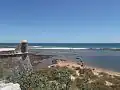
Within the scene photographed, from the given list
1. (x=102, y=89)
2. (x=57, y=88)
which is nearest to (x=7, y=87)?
(x=57, y=88)

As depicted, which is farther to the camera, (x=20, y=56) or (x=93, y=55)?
(x=93, y=55)

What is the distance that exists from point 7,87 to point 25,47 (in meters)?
14.2

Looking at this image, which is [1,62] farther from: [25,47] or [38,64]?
[38,64]

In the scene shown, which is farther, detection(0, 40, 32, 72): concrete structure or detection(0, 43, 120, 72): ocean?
detection(0, 43, 120, 72): ocean

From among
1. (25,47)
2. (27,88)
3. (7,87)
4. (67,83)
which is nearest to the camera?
(7,87)

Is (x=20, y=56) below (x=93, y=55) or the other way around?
the other way around

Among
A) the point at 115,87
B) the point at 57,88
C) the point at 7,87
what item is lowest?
the point at 115,87

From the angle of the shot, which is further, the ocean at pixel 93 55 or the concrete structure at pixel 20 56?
the ocean at pixel 93 55

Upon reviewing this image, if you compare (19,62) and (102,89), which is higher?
(19,62)

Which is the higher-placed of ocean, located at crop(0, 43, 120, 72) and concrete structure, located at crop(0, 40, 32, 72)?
concrete structure, located at crop(0, 40, 32, 72)

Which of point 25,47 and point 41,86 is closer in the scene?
point 41,86

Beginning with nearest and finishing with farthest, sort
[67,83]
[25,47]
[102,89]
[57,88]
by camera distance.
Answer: [57,88]
[67,83]
[102,89]
[25,47]

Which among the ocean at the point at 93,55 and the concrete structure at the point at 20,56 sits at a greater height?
the concrete structure at the point at 20,56

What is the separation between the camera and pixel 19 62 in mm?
19188
